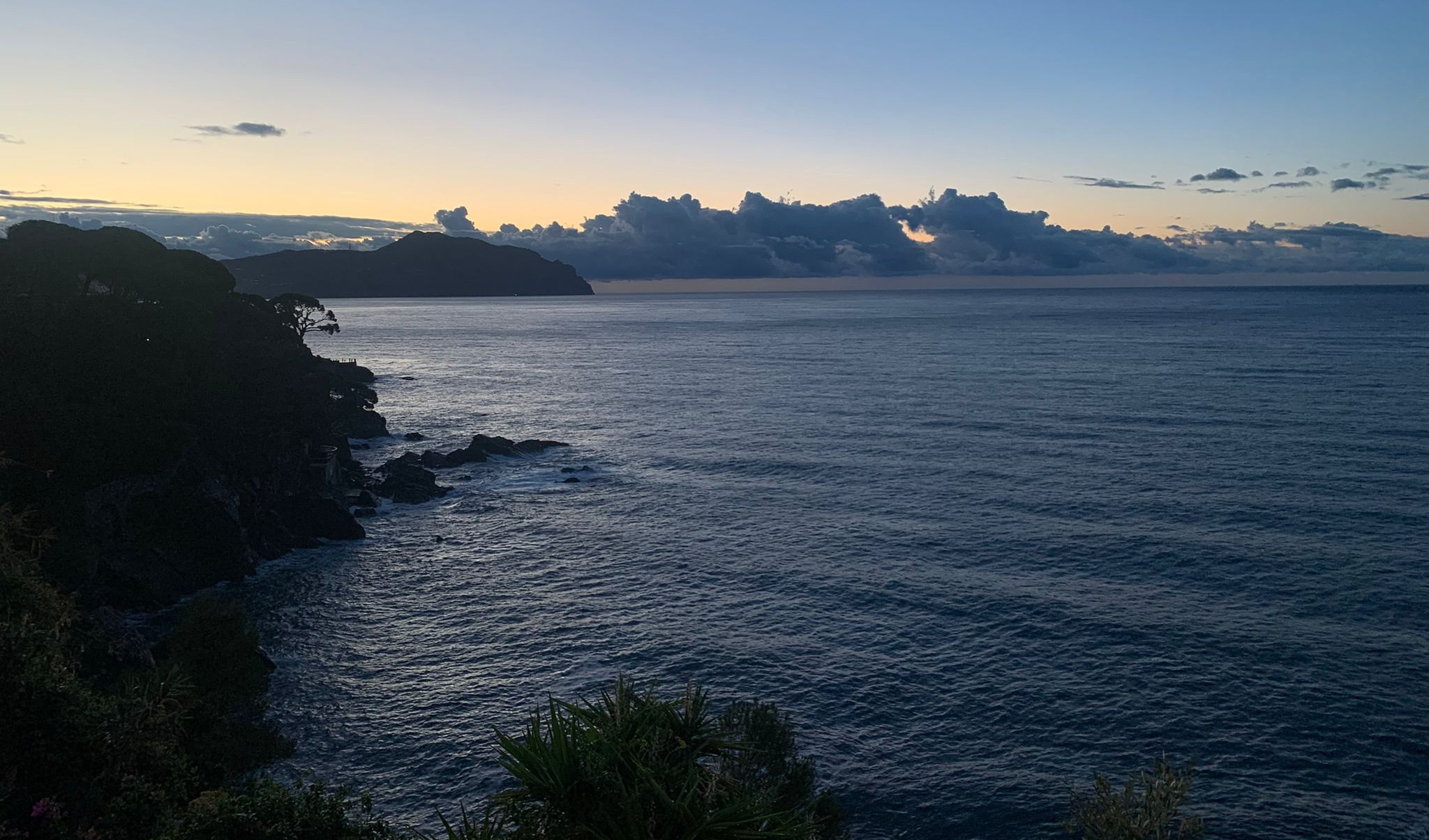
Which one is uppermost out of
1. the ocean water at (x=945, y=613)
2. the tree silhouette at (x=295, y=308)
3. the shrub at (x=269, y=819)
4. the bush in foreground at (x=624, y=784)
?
the tree silhouette at (x=295, y=308)

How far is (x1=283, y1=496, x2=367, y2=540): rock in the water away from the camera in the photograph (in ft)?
228

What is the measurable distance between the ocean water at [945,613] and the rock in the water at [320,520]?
6.69ft

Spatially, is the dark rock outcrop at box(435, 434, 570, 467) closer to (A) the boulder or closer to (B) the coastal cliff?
(A) the boulder

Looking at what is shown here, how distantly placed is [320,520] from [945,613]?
48.5 m

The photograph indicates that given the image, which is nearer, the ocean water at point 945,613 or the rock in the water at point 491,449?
the ocean water at point 945,613

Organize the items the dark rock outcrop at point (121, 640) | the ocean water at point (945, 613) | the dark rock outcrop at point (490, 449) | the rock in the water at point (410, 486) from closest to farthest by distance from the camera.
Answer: the ocean water at point (945, 613), the dark rock outcrop at point (121, 640), the rock in the water at point (410, 486), the dark rock outcrop at point (490, 449)

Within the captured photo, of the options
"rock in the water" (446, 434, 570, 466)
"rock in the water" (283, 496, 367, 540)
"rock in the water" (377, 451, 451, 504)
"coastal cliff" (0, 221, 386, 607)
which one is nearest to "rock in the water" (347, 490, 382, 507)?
"rock in the water" (377, 451, 451, 504)

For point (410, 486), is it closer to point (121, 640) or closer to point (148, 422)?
point (148, 422)

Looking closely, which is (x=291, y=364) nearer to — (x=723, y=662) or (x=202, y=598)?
(x=202, y=598)

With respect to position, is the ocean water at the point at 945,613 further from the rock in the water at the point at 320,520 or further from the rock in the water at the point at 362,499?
the rock in the water at the point at 362,499

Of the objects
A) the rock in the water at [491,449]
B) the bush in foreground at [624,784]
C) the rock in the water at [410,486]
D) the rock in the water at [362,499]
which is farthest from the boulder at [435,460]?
the bush in foreground at [624,784]

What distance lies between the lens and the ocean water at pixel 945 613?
37.2m

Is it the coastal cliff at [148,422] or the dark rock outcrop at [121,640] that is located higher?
the coastal cliff at [148,422]

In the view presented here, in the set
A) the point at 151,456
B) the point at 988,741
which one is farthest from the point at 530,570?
the point at 988,741
